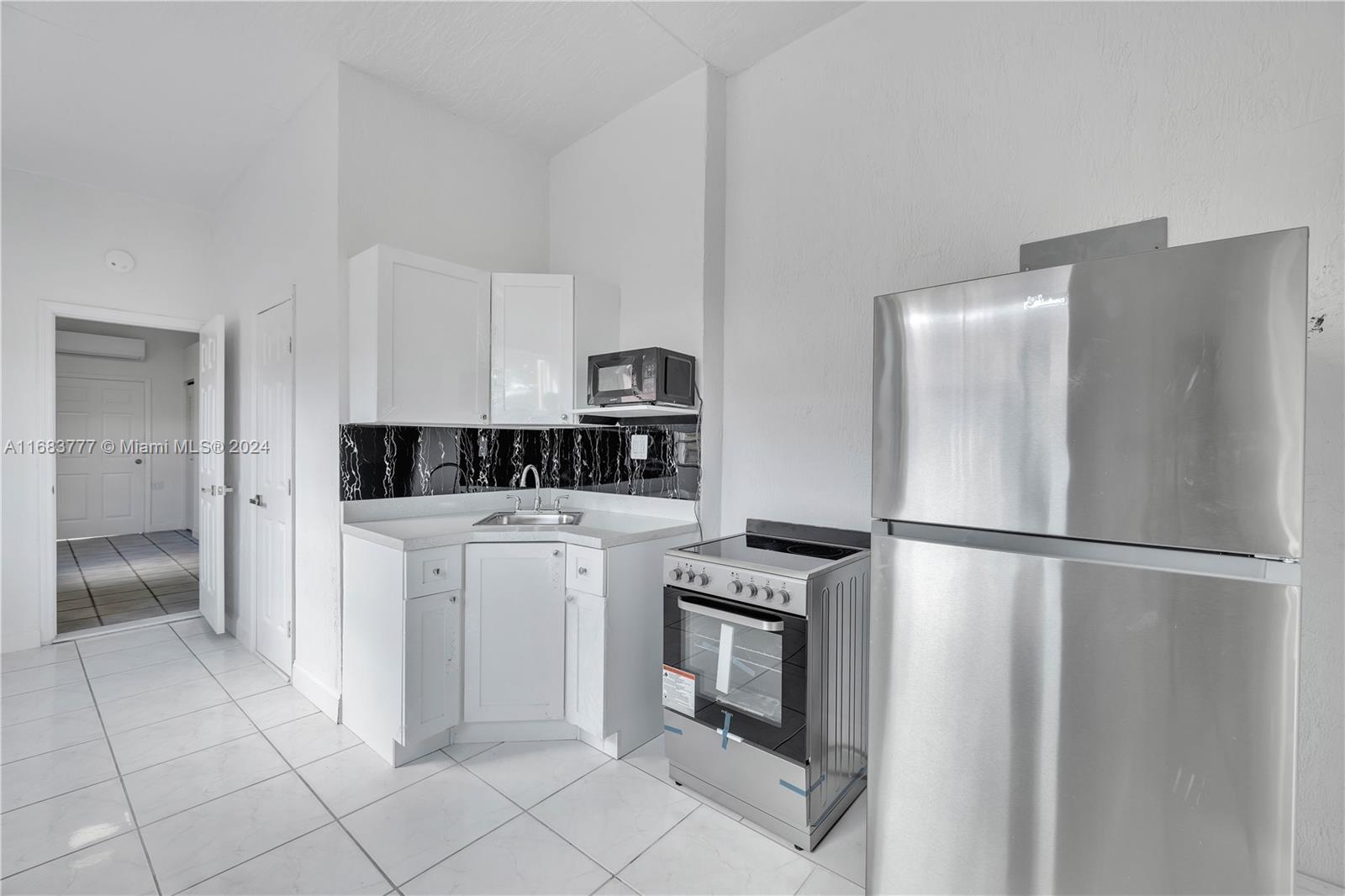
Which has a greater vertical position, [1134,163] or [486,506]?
[1134,163]

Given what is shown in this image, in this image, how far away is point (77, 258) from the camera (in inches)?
152

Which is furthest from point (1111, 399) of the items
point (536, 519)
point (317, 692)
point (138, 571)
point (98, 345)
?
point (98, 345)

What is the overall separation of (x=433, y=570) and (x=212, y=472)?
9.40ft

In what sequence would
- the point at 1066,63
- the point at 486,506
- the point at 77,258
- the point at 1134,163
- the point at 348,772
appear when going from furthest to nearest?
the point at 77,258 < the point at 486,506 < the point at 348,772 < the point at 1066,63 < the point at 1134,163

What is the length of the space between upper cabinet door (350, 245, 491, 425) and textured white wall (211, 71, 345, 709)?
16 cm

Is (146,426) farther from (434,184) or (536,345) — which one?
(536,345)

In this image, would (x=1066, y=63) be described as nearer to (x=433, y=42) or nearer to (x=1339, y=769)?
(x=1339, y=769)

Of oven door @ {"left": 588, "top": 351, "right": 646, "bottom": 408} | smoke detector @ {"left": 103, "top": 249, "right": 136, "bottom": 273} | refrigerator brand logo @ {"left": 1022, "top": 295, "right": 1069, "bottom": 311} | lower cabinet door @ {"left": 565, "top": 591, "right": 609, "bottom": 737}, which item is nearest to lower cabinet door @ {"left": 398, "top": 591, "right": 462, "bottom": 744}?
lower cabinet door @ {"left": 565, "top": 591, "right": 609, "bottom": 737}

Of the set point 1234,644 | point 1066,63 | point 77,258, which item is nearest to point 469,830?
point 1234,644

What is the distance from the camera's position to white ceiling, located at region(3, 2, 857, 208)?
249 cm

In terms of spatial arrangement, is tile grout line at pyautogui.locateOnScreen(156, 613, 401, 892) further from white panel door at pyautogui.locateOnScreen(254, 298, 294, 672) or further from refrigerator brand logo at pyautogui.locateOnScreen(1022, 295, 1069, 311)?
refrigerator brand logo at pyautogui.locateOnScreen(1022, 295, 1069, 311)

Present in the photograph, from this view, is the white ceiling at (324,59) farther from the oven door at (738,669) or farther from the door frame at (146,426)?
the door frame at (146,426)

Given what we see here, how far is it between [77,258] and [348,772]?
13.0 feet

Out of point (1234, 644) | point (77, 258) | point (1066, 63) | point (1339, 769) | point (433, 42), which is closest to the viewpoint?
point (1234, 644)
